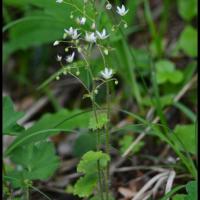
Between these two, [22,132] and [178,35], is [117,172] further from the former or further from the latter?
[178,35]

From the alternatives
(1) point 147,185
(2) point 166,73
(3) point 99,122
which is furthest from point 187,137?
(3) point 99,122

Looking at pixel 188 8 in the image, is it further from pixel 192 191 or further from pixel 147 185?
pixel 192 191

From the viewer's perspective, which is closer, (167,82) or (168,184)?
(168,184)

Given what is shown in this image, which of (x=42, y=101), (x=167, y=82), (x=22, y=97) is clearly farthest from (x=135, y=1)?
(x=22, y=97)

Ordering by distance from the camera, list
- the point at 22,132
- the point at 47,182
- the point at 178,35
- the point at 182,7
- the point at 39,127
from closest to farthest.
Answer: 1. the point at 22,132
2. the point at 39,127
3. the point at 47,182
4. the point at 182,7
5. the point at 178,35

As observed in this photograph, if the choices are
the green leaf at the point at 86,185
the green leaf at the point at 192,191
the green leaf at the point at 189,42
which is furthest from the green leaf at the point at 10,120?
the green leaf at the point at 189,42

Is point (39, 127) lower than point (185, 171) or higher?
higher
